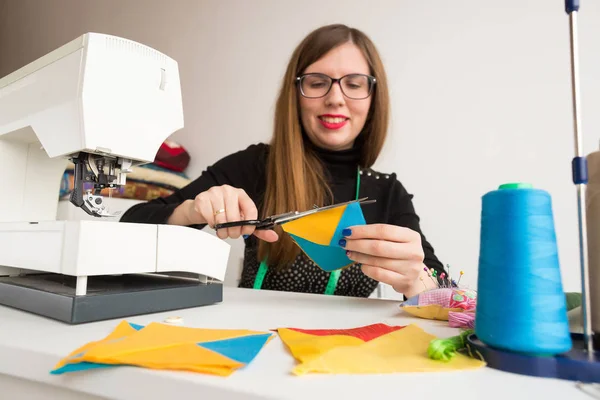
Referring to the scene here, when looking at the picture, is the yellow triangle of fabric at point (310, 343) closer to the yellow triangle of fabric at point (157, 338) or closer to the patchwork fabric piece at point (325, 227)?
the yellow triangle of fabric at point (157, 338)

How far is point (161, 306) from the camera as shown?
56 cm

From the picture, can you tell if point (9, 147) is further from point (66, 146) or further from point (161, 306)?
point (161, 306)

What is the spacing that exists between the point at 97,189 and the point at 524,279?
596mm

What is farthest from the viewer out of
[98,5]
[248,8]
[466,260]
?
[98,5]

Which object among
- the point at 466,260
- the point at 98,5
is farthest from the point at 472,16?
the point at 98,5

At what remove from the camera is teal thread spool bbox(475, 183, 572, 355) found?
32 centimetres

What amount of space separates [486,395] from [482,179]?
1.31 meters

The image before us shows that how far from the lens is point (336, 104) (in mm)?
1150

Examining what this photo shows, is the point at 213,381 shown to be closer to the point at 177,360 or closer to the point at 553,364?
the point at 177,360

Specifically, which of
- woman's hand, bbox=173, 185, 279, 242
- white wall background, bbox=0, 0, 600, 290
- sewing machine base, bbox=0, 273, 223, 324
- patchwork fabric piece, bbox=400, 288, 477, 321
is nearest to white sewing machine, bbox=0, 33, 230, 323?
sewing machine base, bbox=0, 273, 223, 324

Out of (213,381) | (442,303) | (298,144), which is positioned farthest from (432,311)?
(298,144)

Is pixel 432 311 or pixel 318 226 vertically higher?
pixel 318 226

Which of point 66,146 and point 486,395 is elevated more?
point 66,146

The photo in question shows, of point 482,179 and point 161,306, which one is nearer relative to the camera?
point 161,306
